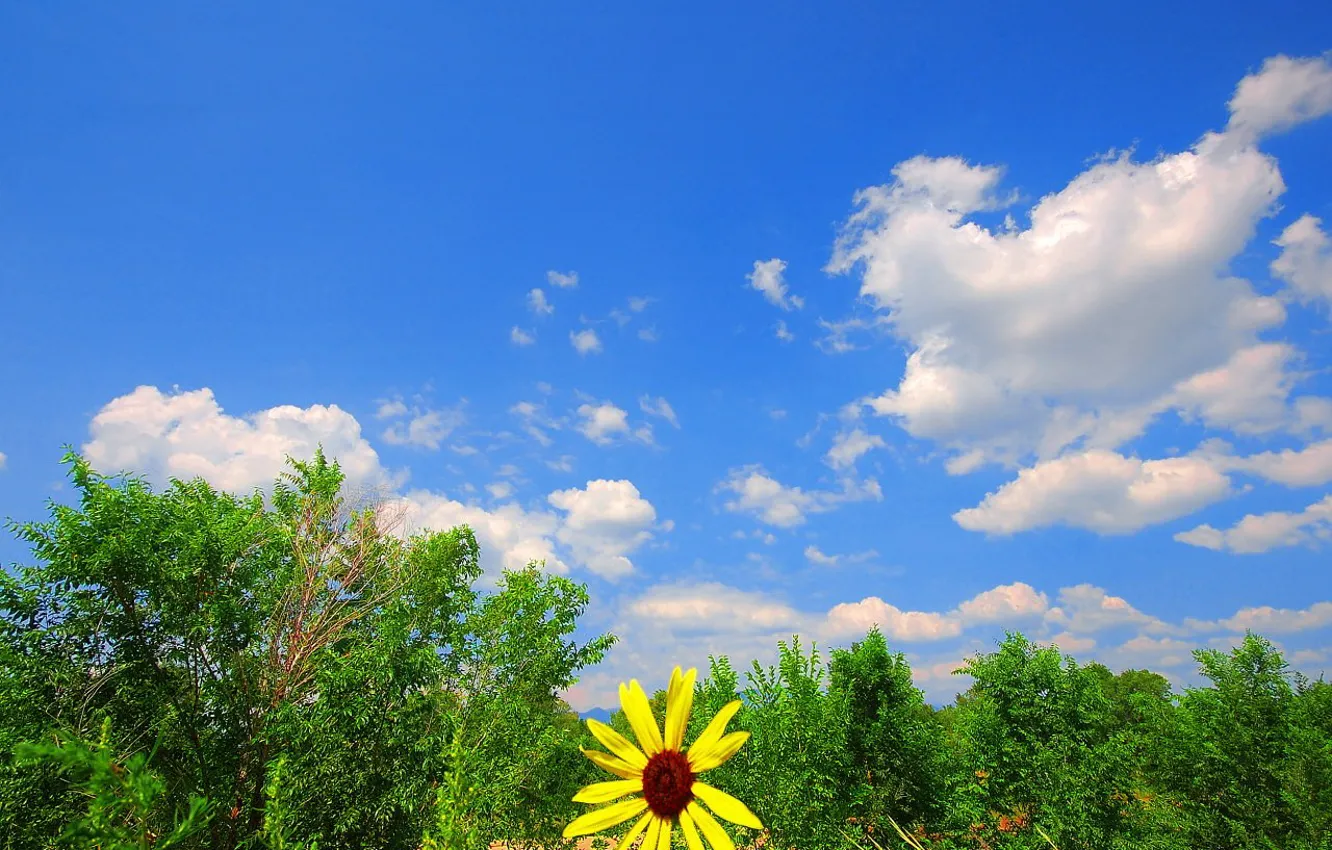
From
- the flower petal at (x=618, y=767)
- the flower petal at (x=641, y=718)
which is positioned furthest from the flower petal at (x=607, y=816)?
the flower petal at (x=641, y=718)

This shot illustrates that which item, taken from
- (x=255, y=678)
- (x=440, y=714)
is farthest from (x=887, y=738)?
(x=255, y=678)

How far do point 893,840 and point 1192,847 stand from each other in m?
10.6

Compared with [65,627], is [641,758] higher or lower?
lower

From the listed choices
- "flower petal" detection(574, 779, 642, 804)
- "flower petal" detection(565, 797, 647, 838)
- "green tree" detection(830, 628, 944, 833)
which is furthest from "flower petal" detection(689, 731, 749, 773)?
"green tree" detection(830, 628, 944, 833)

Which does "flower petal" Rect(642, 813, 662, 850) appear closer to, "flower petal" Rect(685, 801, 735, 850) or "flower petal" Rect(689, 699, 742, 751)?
"flower petal" Rect(685, 801, 735, 850)

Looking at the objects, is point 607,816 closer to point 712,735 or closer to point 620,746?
point 620,746

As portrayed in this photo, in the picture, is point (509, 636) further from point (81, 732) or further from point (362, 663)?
point (81, 732)

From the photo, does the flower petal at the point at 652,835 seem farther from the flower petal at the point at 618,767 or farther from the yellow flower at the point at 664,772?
the flower petal at the point at 618,767

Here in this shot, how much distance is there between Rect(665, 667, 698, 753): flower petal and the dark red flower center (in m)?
0.06

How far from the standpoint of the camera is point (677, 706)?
8.75 ft

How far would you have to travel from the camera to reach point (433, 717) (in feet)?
64.3

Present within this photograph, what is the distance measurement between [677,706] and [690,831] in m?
0.46

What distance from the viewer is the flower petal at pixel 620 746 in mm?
2648

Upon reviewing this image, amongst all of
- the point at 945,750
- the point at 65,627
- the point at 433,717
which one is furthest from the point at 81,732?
the point at 945,750
